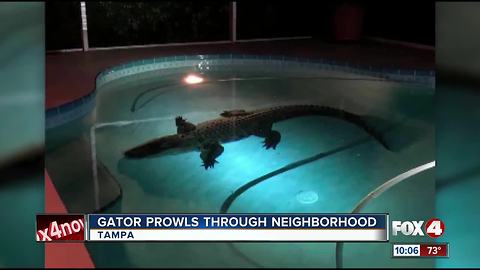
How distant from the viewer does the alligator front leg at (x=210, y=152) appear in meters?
2.27

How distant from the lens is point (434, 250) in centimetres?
139

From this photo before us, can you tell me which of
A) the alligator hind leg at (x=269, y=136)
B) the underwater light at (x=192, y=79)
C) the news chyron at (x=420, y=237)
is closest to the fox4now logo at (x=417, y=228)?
the news chyron at (x=420, y=237)

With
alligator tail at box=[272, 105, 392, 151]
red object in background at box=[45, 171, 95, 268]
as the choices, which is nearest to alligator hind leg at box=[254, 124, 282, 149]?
alligator tail at box=[272, 105, 392, 151]

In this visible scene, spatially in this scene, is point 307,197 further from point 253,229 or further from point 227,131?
point 227,131

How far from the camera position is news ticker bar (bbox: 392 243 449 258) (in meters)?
1.39

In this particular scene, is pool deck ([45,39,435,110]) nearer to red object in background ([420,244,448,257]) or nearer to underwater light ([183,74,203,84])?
underwater light ([183,74,203,84])

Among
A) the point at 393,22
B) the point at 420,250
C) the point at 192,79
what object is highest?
the point at 393,22

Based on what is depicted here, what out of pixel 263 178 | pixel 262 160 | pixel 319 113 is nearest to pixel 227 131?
pixel 262 160

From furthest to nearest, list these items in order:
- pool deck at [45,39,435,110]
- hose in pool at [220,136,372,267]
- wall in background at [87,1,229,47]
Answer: wall in background at [87,1,229,47] → pool deck at [45,39,435,110] → hose in pool at [220,136,372,267]

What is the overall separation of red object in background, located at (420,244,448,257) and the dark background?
2.09 meters

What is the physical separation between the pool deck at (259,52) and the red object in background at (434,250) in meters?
2.09

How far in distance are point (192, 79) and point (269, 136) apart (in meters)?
1.41

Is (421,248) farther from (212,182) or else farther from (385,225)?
(212,182)

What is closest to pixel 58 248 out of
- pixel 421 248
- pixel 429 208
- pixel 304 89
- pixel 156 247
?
pixel 156 247
